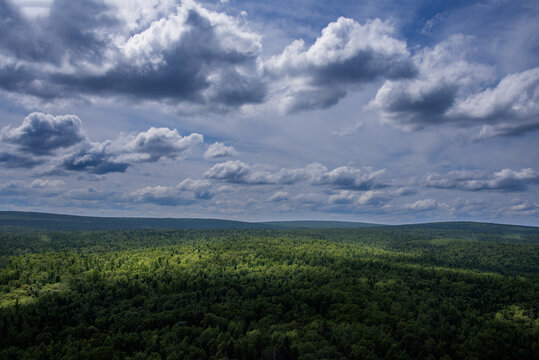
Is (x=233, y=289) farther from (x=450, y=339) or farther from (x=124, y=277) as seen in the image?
(x=450, y=339)

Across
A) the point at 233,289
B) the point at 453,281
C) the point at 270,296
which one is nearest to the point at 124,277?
the point at 233,289

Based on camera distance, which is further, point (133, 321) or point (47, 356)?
point (133, 321)

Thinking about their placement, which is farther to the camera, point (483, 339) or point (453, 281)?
point (453, 281)

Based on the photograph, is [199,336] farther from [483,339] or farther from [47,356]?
[483,339]

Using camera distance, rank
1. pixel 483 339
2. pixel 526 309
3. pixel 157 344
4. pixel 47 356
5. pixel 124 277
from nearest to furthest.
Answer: pixel 47 356 < pixel 157 344 < pixel 483 339 < pixel 526 309 < pixel 124 277

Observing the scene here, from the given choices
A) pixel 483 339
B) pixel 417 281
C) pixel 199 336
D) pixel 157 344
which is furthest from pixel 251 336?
pixel 417 281

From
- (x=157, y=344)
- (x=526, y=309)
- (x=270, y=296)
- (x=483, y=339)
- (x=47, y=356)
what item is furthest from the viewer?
(x=270, y=296)

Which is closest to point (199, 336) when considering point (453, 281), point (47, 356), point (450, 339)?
point (47, 356)

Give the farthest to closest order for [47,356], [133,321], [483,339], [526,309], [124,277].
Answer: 1. [124,277]
2. [526,309]
3. [133,321]
4. [483,339]
5. [47,356]

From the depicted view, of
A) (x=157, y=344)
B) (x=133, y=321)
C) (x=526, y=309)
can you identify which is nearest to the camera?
(x=157, y=344)
